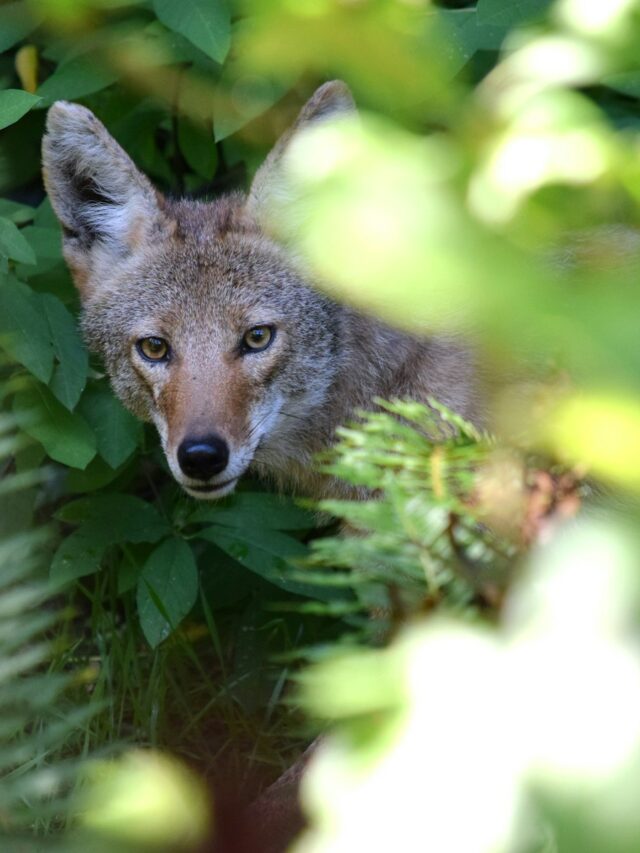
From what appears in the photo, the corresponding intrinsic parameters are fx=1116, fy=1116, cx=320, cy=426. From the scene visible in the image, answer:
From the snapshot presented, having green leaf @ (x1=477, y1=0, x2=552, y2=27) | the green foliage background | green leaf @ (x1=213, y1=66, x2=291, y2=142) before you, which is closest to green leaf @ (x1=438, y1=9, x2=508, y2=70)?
green leaf @ (x1=477, y1=0, x2=552, y2=27)

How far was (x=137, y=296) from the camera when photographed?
150 inches

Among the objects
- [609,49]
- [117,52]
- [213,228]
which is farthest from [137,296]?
[609,49]

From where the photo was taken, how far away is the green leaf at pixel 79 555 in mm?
3773

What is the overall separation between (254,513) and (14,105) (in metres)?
1.57

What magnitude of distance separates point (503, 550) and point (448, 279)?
1.98ft

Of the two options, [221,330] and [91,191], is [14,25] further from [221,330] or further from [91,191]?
[221,330]

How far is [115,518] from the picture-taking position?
3945mm

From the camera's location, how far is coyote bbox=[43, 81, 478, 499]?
341cm

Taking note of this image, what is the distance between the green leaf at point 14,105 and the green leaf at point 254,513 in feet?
4.87

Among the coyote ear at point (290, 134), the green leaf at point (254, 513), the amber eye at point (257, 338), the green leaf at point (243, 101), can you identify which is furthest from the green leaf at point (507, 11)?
the green leaf at point (254, 513)

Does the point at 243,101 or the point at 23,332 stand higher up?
the point at 243,101

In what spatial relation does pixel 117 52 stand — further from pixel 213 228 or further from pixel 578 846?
pixel 578 846

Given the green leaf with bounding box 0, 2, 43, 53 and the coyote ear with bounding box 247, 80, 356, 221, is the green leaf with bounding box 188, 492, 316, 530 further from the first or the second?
the green leaf with bounding box 0, 2, 43, 53

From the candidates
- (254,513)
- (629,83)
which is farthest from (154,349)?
(629,83)
